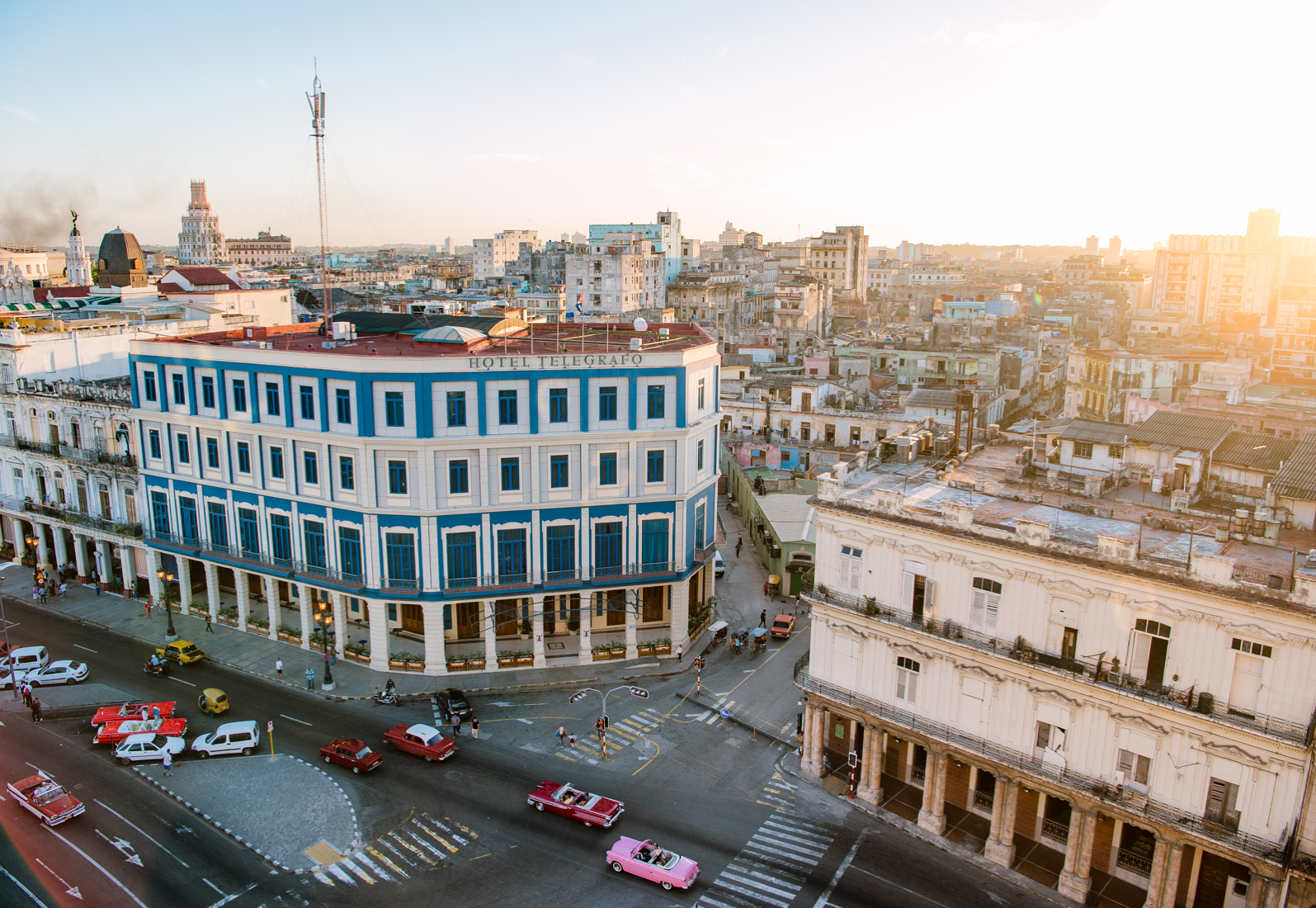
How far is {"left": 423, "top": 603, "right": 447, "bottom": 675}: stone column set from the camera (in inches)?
2050

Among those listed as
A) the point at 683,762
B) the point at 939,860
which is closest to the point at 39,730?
the point at 683,762

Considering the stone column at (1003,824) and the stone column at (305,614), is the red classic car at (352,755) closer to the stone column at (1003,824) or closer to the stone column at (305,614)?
the stone column at (305,614)

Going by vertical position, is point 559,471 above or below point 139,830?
above

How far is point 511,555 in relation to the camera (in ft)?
172

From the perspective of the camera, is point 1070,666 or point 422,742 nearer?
point 1070,666

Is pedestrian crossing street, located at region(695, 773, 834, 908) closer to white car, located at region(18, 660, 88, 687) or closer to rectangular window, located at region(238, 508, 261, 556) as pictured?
rectangular window, located at region(238, 508, 261, 556)

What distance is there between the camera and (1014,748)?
36844 mm

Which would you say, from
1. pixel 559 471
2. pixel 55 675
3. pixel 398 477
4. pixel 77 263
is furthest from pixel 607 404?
pixel 77 263

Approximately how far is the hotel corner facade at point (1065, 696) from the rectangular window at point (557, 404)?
16979 millimetres

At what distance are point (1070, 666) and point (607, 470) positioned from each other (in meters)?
26.7

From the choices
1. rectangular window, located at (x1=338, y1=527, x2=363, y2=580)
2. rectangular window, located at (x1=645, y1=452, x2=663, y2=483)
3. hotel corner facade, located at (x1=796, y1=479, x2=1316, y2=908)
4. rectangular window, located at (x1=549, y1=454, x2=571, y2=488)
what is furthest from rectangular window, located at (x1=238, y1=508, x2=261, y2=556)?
hotel corner facade, located at (x1=796, y1=479, x2=1316, y2=908)

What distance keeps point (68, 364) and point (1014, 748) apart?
69.3m

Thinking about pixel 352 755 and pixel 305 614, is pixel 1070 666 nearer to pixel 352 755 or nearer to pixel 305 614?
pixel 352 755

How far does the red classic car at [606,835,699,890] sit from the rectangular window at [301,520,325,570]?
26225 mm
